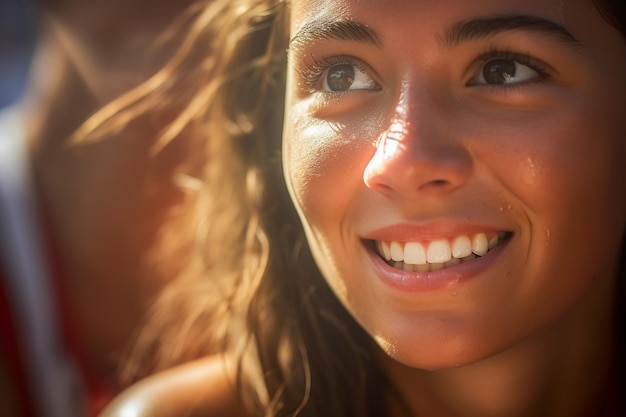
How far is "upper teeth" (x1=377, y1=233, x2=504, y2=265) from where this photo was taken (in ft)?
3.83

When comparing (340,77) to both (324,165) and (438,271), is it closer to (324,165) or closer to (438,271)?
(324,165)

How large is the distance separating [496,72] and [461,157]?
0.15 metres

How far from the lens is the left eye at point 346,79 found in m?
1.23

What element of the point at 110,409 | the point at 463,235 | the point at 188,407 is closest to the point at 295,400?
the point at 188,407

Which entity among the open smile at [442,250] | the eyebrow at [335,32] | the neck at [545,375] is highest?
the eyebrow at [335,32]

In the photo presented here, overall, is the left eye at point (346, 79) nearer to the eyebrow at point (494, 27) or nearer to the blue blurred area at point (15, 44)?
the eyebrow at point (494, 27)

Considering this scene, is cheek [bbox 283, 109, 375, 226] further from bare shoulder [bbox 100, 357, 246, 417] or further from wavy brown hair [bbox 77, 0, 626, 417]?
bare shoulder [bbox 100, 357, 246, 417]

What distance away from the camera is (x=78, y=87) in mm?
2033

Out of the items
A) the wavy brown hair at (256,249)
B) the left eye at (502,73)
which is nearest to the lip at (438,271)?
the left eye at (502,73)

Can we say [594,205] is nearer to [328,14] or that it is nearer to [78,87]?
[328,14]

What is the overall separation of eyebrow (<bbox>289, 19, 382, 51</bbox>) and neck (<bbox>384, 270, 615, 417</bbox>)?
537mm

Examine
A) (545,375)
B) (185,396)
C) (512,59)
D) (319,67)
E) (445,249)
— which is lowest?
(545,375)

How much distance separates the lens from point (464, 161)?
3.60ft

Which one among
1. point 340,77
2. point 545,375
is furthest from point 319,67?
point 545,375
